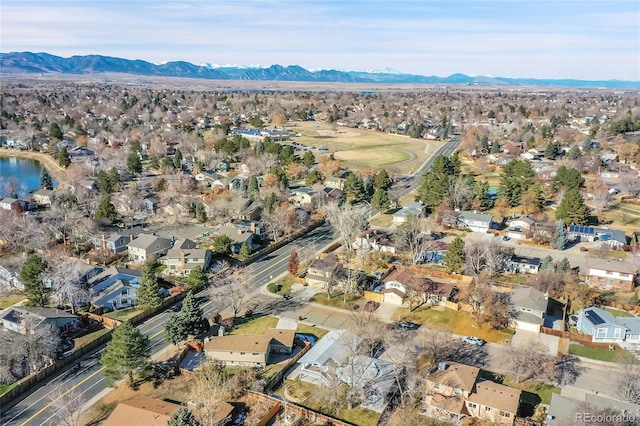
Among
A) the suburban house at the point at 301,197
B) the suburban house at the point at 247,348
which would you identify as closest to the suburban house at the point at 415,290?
the suburban house at the point at 247,348

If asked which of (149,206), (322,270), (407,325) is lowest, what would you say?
(407,325)

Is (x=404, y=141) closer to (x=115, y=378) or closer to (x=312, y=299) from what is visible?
(x=312, y=299)

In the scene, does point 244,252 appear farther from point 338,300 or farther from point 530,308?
point 530,308

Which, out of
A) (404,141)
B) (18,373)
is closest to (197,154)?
(404,141)

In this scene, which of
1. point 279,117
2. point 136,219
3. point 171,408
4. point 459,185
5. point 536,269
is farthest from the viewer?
point 279,117

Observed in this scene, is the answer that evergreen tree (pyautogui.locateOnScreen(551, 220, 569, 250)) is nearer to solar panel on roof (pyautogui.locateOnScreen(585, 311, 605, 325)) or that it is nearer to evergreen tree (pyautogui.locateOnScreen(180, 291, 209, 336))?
solar panel on roof (pyautogui.locateOnScreen(585, 311, 605, 325))

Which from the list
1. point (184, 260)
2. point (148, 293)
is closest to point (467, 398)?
point (148, 293)
